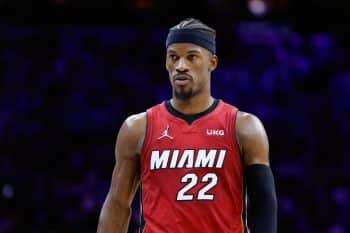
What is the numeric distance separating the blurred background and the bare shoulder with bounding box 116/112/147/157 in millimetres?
5046

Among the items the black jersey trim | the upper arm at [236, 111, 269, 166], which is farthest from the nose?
the upper arm at [236, 111, 269, 166]

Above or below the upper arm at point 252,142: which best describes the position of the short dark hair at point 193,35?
above

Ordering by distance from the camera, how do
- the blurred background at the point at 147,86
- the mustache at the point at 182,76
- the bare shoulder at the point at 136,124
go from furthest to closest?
the blurred background at the point at 147,86 → the bare shoulder at the point at 136,124 → the mustache at the point at 182,76

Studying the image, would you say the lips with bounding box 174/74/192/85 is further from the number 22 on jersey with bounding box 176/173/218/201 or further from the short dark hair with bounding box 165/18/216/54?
the number 22 on jersey with bounding box 176/173/218/201

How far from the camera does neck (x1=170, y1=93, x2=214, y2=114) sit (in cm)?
376

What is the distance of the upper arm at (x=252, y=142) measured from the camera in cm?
359

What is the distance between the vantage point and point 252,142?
3596 mm

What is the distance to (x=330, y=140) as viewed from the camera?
30.7ft

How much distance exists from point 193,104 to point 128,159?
39 centimetres

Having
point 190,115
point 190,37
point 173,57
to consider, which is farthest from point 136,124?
point 190,37

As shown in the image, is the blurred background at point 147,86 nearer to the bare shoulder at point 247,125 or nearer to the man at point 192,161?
the man at point 192,161

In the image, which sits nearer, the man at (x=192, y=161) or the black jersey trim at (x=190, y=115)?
the man at (x=192, y=161)

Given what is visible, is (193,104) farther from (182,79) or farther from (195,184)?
(195,184)

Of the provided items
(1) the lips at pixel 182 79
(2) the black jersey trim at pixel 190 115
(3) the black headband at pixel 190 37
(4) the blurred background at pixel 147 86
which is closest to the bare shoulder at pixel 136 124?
(2) the black jersey trim at pixel 190 115
